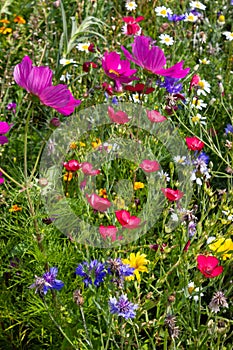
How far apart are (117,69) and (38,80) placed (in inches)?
11.6

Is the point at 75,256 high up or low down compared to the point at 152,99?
down

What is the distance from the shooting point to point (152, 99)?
79.3 inches

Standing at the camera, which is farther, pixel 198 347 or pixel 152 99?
pixel 152 99

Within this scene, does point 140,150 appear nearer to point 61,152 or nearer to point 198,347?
point 61,152

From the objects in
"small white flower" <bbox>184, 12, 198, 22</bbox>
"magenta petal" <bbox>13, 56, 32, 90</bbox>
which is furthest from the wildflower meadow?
"small white flower" <bbox>184, 12, 198, 22</bbox>

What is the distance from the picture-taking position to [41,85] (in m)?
1.11

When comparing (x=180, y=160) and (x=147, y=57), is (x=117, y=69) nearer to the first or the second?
(x=147, y=57)

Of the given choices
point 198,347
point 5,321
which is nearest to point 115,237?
point 198,347

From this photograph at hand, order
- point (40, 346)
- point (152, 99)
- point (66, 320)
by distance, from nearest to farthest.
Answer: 1. point (66, 320)
2. point (40, 346)
3. point (152, 99)

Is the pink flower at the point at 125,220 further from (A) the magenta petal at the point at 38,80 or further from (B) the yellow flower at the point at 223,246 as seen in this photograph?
(A) the magenta petal at the point at 38,80

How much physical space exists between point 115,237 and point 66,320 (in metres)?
0.27

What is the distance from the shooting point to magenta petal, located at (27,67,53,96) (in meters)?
1.10

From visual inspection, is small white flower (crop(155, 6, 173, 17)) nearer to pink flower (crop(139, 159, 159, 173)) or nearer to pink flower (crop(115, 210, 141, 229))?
pink flower (crop(139, 159, 159, 173))

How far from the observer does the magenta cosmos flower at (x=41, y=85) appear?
3.61 ft
